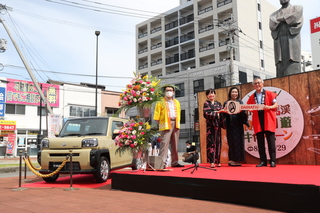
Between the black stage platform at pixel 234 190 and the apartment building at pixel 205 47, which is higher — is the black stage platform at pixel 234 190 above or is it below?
below

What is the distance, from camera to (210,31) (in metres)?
39.1

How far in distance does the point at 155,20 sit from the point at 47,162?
43.8 meters

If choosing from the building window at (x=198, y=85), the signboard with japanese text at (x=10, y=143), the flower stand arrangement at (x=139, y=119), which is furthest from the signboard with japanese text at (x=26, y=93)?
the flower stand arrangement at (x=139, y=119)

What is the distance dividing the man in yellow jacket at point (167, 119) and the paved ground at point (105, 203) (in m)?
1.24

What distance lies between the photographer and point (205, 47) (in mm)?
39625

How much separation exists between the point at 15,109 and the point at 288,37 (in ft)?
92.3

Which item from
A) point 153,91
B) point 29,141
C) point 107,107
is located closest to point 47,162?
point 153,91

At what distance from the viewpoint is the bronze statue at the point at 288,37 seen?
816 centimetres

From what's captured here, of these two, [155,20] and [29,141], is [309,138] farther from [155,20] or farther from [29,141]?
[155,20]

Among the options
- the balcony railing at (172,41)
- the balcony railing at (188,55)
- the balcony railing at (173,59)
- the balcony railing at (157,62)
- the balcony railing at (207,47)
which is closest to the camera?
the balcony railing at (207,47)

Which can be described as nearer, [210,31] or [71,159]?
[71,159]

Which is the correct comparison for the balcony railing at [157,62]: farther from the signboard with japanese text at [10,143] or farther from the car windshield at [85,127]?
the car windshield at [85,127]

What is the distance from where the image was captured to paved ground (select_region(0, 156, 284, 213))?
162 inches

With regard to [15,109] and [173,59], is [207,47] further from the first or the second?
[15,109]
